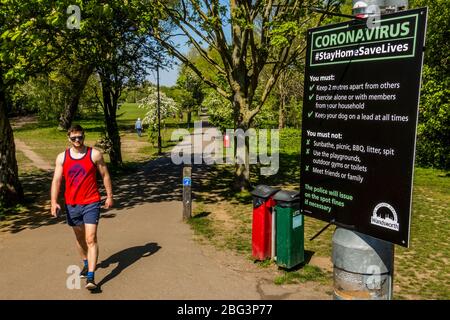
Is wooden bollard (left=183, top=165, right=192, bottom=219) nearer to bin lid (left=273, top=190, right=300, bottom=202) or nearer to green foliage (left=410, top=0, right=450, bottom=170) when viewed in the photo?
bin lid (left=273, top=190, right=300, bottom=202)

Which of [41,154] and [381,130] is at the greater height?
[381,130]

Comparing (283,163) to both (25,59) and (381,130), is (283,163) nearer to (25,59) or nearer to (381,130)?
(25,59)

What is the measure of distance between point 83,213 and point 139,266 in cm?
148

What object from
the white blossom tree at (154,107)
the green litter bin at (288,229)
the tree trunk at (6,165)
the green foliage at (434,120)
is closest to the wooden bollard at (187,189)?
the green litter bin at (288,229)

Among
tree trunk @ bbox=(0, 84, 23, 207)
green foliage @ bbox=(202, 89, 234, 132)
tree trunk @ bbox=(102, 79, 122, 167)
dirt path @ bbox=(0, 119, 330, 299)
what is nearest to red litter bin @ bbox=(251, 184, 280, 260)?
dirt path @ bbox=(0, 119, 330, 299)

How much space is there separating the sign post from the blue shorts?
302 cm

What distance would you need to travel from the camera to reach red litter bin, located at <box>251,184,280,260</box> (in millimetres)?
6664

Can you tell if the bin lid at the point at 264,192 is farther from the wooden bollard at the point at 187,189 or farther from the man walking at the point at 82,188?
the wooden bollard at the point at 187,189

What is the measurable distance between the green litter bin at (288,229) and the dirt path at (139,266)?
38cm

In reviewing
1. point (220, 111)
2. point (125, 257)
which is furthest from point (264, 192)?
point (220, 111)

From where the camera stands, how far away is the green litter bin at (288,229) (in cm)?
636
